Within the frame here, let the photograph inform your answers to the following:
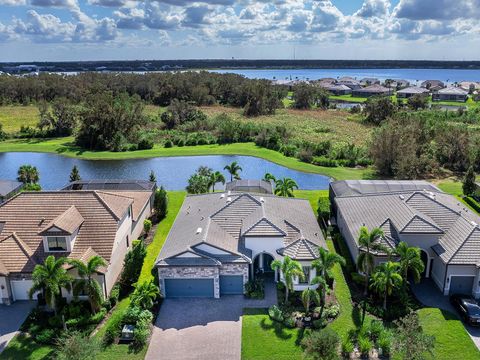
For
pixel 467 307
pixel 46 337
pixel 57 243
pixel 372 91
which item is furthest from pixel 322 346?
pixel 372 91

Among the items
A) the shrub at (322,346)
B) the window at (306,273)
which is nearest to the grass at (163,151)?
the window at (306,273)

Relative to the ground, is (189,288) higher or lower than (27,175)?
lower

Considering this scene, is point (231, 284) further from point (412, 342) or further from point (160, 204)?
point (160, 204)

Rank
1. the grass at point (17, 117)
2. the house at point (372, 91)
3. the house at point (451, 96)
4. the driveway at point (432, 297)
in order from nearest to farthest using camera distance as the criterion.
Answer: the driveway at point (432, 297)
the grass at point (17, 117)
the house at point (451, 96)
the house at point (372, 91)

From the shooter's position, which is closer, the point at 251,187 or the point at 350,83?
the point at 251,187

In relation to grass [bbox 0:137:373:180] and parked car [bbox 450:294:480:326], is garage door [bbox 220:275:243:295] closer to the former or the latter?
parked car [bbox 450:294:480:326]

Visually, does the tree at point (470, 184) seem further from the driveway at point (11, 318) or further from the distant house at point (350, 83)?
the distant house at point (350, 83)
